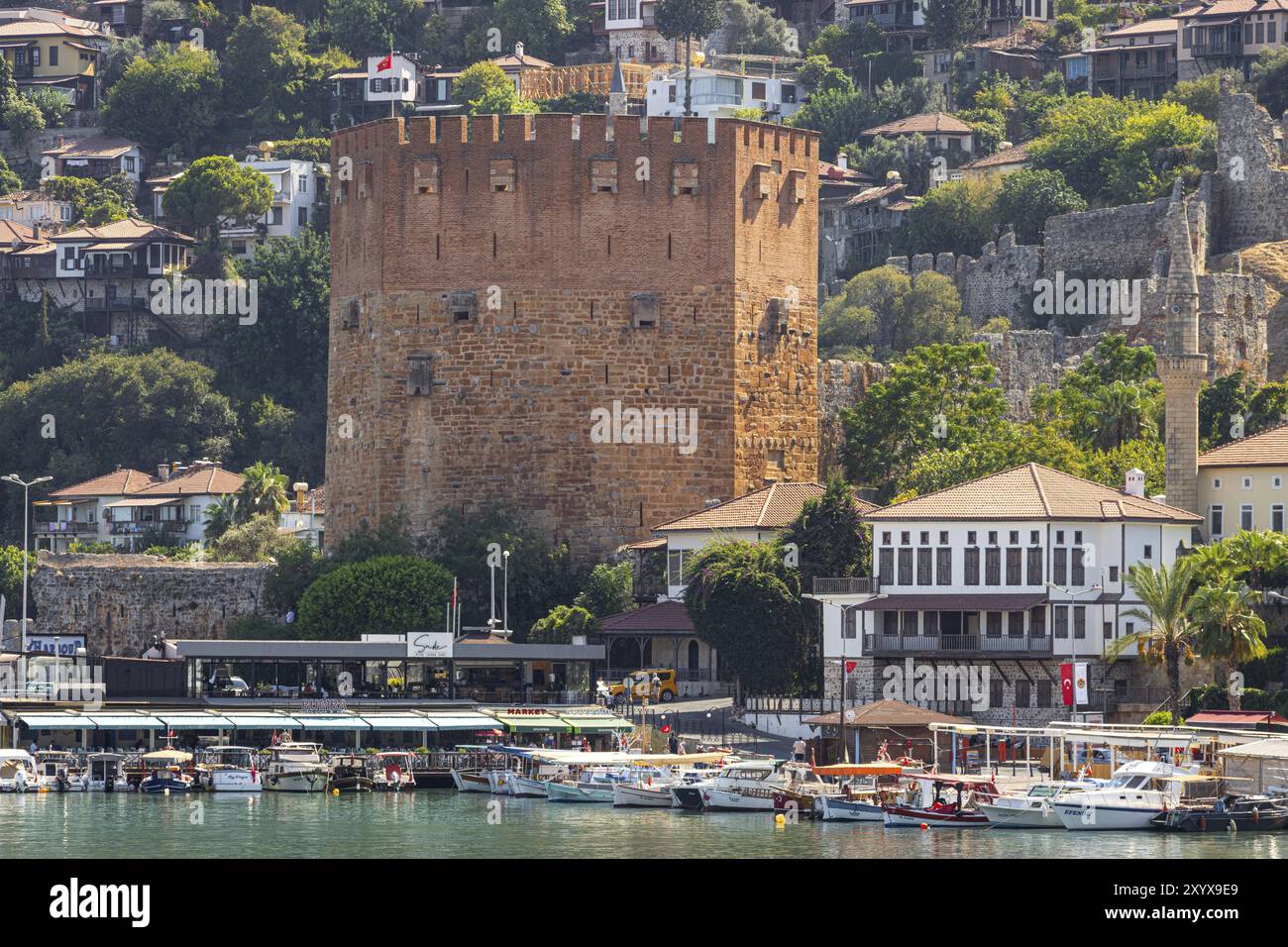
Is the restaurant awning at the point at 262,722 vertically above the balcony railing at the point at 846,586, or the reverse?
the balcony railing at the point at 846,586

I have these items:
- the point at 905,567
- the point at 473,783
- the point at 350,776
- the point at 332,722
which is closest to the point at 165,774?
the point at 350,776

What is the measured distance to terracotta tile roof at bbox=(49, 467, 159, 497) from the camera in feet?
483

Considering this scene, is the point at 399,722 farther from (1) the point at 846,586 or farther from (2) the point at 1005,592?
(2) the point at 1005,592

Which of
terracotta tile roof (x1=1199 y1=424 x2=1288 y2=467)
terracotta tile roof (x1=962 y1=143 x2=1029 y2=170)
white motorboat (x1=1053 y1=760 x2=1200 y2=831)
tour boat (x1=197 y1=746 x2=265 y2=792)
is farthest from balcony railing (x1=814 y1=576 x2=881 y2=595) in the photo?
terracotta tile roof (x1=962 y1=143 x2=1029 y2=170)

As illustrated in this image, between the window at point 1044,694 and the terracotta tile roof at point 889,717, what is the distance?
396cm

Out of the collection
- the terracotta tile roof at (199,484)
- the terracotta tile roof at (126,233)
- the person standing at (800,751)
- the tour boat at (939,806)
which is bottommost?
the tour boat at (939,806)

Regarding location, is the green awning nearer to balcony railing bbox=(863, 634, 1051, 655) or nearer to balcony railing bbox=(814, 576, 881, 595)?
balcony railing bbox=(814, 576, 881, 595)

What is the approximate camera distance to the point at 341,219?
122 meters

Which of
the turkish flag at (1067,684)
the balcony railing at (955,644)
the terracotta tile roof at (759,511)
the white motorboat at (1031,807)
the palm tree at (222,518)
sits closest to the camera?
the white motorboat at (1031,807)

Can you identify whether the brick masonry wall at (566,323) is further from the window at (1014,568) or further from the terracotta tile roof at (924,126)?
the terracotta tile roof at (924,126)

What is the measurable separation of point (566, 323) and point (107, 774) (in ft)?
76.9

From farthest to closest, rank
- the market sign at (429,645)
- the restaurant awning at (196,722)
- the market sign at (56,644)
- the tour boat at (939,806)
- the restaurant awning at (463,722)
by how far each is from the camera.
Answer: the market sign at (56,644) → the market sign at (429,645) → the restaurant awning at (463,722) → the restaurant awning at (196,722) → the tour boat at (939,806)

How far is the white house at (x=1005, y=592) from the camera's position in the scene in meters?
104

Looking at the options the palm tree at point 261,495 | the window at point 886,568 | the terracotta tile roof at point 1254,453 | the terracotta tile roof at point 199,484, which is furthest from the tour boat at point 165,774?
the terracotta tile roof at point 199,484
